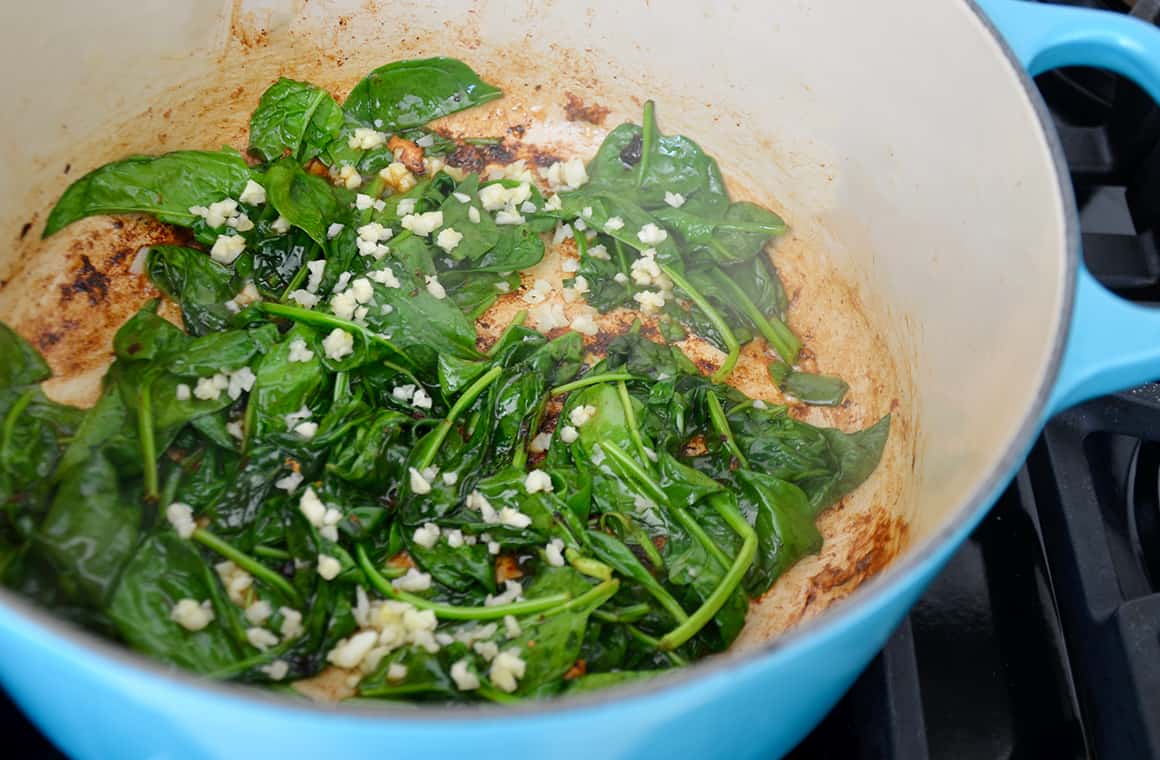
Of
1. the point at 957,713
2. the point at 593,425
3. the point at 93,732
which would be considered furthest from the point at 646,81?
the point at 93,732

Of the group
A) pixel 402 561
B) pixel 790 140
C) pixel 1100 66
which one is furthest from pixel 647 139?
pixel 402 561

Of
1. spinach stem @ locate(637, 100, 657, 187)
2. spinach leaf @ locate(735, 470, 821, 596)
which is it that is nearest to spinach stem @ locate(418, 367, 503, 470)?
spinach leaf @ locate(735, 470, 821, 596)

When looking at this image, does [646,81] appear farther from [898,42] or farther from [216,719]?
[216,719]

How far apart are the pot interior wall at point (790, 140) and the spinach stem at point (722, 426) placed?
7.2 inches

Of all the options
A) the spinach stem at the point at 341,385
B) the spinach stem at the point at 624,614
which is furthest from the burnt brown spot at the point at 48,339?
the spinach stem at the point at 624,614

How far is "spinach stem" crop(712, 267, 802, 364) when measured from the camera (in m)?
1.89

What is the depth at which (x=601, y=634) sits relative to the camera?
1448 mm

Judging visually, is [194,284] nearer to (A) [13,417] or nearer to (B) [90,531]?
(A) [13,417]

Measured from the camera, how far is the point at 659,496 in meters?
1.60

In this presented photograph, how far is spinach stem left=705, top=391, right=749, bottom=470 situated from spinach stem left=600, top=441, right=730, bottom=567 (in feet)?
0.48

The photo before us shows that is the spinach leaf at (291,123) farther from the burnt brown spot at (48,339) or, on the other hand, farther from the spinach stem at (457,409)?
the spinach stem at (457,409)

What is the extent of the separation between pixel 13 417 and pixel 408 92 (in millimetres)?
1030

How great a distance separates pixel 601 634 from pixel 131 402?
0.84 metres

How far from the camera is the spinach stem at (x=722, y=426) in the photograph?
1.67m
